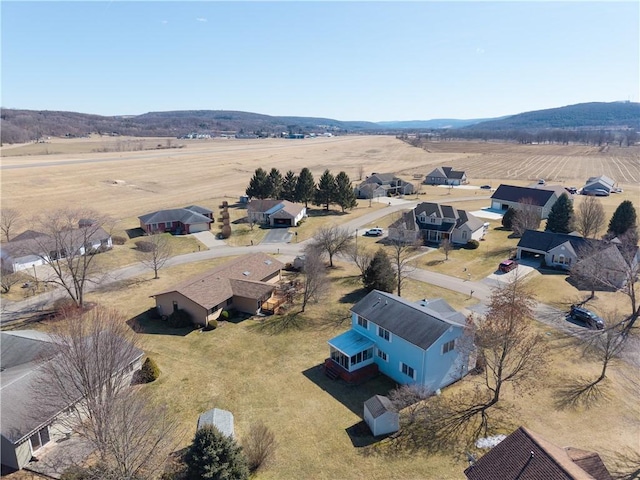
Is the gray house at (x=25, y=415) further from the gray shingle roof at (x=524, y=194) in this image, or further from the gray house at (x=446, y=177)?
the gray house at (x=446, y=177)

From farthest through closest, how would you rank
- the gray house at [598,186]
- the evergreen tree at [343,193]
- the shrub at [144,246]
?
1. the gray house at [598,186]
2. the evergreen tree at [343,193]
3. the shrub at [144,246]

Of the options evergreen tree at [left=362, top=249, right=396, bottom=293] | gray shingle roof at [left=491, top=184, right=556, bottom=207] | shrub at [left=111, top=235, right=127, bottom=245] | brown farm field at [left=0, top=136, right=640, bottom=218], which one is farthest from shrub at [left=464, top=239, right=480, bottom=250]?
shrub at [left=111, top=235, right=127, bottom=245]

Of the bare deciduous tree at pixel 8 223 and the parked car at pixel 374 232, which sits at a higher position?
the bare deciduous tree at pixel 8 223

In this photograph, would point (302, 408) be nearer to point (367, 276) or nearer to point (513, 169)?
point (367, 276)

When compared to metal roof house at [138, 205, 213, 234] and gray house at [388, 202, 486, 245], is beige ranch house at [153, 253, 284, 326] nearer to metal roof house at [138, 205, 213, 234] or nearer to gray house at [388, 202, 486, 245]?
gray house at [388, 202, 486, 245]

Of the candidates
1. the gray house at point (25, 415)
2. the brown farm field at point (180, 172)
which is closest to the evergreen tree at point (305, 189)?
the brown farm field at point (180, 172)

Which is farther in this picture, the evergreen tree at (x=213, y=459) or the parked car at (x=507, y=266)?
the parked car at (x=507, y=266)
